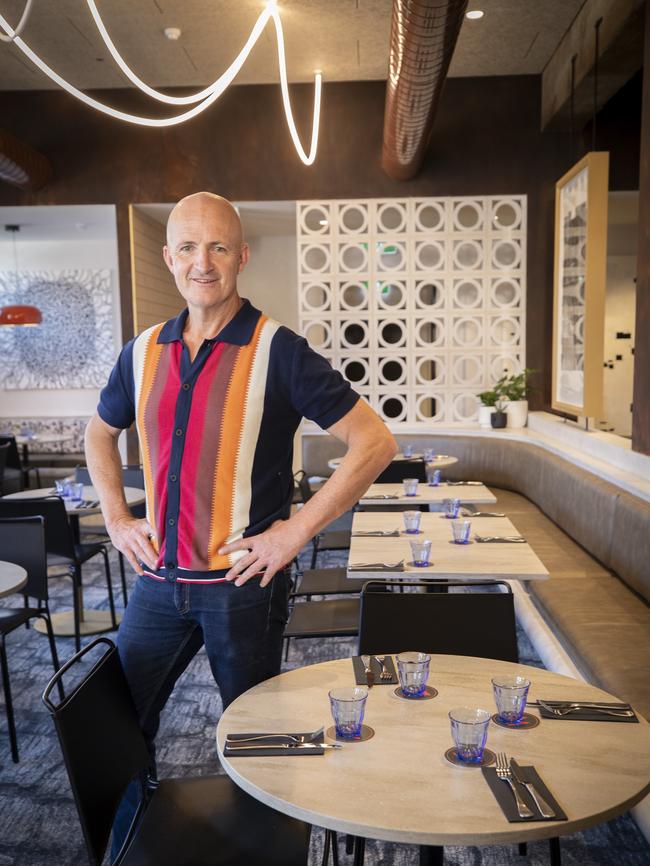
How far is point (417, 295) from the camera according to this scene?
7.19 metres

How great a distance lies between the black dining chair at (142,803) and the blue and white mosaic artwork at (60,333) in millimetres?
8829

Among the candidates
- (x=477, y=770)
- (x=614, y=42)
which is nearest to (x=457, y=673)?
(x=477, y=770)

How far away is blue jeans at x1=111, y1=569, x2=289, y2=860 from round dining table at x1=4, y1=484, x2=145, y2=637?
2.49 m

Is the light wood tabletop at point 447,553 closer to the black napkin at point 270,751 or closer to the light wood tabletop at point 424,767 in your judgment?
the light wood tabletop at point 424,767

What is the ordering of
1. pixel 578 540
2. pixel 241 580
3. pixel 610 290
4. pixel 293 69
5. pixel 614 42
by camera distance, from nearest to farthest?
pixel 241 580 < pixel 578 540 < pixel 614 42 < pixel 293 69 < pixel 610 290

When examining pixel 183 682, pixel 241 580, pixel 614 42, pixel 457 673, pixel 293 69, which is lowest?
pixel 183 682

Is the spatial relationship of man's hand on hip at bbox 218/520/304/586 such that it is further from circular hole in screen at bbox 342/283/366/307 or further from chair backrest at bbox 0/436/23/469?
chair backrest at bbox 0/436/23/469

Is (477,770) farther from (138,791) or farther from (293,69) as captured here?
(293,69)

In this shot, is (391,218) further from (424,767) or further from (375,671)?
(424,767)

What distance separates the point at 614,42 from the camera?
495cm

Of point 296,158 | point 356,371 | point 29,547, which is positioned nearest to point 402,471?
point 356,371

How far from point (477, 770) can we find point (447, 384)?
609 cm

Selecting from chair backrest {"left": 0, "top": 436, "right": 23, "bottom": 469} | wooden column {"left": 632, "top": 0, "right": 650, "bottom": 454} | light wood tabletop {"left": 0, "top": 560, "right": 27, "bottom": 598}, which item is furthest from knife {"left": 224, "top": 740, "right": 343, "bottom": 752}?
chair backrest {"left": 0, "top": 436, "right": 23, "bottom": 469}

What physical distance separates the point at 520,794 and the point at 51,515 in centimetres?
327
